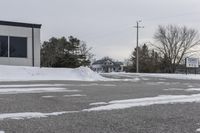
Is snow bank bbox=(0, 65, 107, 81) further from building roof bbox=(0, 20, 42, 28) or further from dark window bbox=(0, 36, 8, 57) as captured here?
building roof bbox=(0, 20, 42, 28)

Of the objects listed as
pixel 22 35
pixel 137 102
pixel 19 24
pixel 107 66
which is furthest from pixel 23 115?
pixel 107 66

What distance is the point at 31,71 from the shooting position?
30406 mm

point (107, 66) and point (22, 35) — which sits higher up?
point (22, 35)

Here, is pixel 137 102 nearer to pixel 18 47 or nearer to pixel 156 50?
pixel 18 47

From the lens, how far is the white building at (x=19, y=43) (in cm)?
3344

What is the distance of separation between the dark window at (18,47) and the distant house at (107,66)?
94.8m

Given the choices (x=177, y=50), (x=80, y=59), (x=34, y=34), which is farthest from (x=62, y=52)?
(x=34, y=34)

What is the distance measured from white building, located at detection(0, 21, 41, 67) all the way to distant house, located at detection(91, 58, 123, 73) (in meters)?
94.4

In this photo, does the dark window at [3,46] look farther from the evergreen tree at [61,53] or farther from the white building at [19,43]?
the evergreen tree at [61,53]

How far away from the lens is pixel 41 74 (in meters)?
30.5

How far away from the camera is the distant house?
131 metres

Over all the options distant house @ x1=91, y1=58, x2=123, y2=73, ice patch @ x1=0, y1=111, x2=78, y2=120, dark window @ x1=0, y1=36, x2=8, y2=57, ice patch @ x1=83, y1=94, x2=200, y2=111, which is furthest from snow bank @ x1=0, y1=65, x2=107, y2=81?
distant house @ x1=91, y1=58, x2=123, y2=73

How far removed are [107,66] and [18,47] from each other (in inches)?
3904

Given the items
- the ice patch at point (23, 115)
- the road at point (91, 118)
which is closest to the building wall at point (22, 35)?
the road at point (91, 118)
